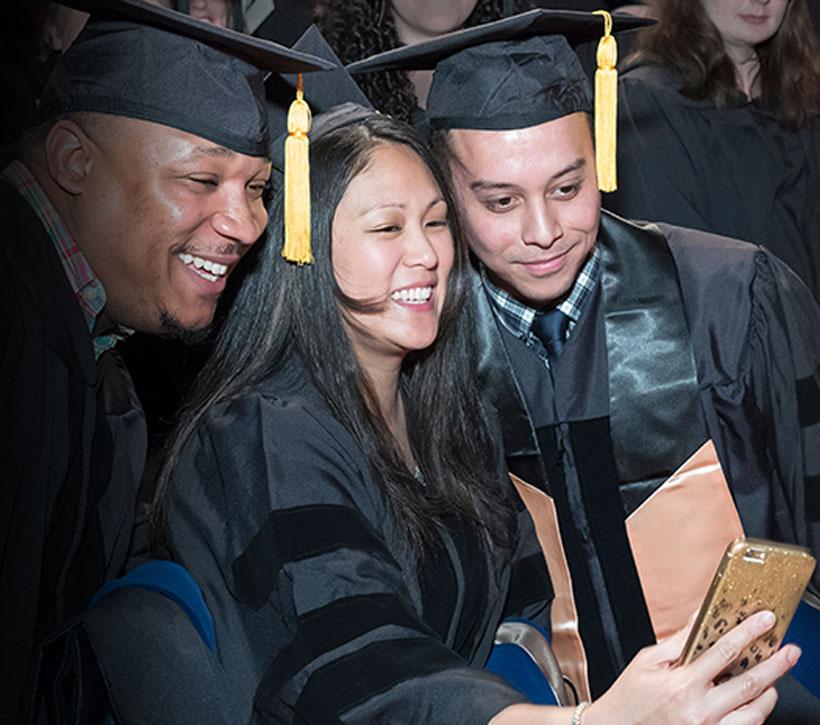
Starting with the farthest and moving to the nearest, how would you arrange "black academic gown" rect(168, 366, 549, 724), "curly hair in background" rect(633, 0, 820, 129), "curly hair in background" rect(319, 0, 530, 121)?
"curly hair in background" rect(633, 0, 820, 129)
"curly hair in background" rect(319, 0, 530, 121)
"black academic gown" rect(168, 366, 549, 724)

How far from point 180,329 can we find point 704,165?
1.71m

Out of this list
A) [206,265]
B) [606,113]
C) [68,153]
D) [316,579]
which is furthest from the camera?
[606,113]

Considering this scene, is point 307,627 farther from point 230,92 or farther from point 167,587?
point 230,92

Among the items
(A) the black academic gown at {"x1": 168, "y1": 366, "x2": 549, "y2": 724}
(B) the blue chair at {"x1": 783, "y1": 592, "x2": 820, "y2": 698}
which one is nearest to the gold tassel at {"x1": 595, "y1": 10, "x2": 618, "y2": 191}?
(A) the black academic gown at {"x1": 168, "y1": 366, "x2": 549, "y2": 724}

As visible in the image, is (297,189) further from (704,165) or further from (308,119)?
(704,165)

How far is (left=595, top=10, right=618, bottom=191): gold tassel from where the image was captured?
2.42m

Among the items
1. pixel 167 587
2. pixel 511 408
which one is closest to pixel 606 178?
pixel 511 408

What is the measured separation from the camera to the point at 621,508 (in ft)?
7.95

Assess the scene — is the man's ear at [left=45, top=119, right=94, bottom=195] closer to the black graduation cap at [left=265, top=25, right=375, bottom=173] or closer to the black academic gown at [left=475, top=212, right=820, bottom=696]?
the black graduation cap at [left=265, top=25, right=375, bottom=173]

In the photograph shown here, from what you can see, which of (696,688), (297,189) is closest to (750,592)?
(696,688)

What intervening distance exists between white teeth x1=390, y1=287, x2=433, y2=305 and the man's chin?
0.30 metres

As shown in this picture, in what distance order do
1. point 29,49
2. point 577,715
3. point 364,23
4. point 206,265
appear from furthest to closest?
point 364,23
point 29,49
point 206,265
point 577,715

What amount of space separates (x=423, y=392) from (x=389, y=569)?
50 cm

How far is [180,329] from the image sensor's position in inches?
84.2
